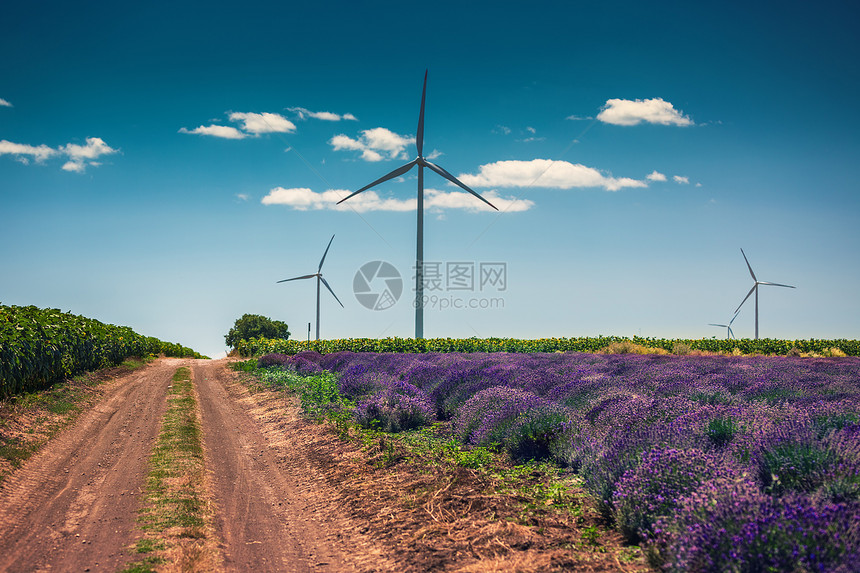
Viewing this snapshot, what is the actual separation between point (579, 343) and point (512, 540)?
4730 centimetres

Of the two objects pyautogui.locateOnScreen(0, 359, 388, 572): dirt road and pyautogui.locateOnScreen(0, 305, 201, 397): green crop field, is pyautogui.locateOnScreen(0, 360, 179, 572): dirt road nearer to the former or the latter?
pyautogui.locateOnScreen(0, 359, 388, 572): dirt road

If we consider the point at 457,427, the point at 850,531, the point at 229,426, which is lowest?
the point at 229,426

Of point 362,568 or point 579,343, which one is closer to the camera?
point 362,568

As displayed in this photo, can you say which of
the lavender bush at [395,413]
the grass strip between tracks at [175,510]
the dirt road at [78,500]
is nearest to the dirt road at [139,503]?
the dirt road at [78,500]

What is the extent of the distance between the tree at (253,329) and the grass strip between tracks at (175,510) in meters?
73.9

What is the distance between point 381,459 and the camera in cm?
996

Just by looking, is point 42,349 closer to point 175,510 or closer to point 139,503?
point 139,503

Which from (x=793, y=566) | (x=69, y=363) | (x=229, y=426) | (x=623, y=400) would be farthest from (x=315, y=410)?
(x=69, y=363)

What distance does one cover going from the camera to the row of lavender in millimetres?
3994

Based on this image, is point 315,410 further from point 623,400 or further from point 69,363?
point 69,363

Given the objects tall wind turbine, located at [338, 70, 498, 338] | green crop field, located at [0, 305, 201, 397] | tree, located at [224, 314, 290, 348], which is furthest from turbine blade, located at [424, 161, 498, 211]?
tree, located at [224, 314, 290, 348]

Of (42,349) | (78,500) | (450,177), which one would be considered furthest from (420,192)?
(78,500)

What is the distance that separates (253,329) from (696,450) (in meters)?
84.9

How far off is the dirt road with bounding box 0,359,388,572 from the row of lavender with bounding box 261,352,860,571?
2.93 m
